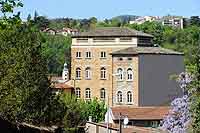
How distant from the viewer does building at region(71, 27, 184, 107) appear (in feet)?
287

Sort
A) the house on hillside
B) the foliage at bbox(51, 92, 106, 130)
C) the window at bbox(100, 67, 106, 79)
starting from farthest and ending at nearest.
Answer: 1. the window at bbox(100, 67, 106, 79)
2. the house on hillside
3. the foliage at bbox(51, 92, 106, 130)

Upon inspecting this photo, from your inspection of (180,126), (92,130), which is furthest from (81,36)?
(180,126)

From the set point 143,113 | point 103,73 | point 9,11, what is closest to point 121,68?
point 103,73

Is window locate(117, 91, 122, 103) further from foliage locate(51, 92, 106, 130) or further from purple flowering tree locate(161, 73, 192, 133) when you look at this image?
purple flowering tree locate(161, 73, 192, 133)

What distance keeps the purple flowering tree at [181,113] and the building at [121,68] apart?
205ft

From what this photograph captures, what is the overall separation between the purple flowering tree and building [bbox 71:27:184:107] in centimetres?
6249

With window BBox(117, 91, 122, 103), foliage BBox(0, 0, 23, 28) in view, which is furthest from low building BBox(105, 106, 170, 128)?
foliage BBox(0, 0, 23, 28)

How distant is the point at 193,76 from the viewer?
1802 centimetres

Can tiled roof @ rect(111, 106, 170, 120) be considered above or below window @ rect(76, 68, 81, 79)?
below

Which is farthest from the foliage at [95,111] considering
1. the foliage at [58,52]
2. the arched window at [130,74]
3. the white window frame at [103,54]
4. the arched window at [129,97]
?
the foliage at [58,52]

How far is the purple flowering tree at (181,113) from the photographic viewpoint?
19161 millimetres

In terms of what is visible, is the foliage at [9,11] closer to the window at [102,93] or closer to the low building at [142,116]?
the low building at [142,116]

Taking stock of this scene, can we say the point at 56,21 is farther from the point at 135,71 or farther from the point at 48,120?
the point at 48,120

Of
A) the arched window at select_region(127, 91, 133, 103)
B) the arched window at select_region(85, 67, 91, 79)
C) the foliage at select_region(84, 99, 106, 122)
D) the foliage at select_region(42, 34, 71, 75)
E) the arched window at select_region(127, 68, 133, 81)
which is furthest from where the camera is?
the foliage at select_region(42, 34, 71, 75)
